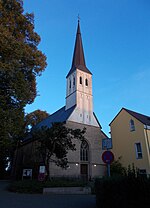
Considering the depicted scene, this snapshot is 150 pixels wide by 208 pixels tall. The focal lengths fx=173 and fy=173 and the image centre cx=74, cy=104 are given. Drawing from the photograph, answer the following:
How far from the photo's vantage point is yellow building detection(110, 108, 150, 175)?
20.9 meters

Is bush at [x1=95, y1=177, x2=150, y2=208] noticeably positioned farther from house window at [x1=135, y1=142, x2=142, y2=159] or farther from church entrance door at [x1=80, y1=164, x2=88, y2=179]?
church entrance door at [x1=80, y1=164, x2=88, y2=179]

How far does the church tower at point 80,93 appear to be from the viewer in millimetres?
27844

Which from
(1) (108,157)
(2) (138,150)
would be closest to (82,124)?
(2) (138,150)

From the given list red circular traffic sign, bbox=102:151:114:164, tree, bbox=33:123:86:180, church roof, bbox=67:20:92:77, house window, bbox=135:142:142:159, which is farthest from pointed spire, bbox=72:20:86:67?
red circular traffic sign, bbox=102:151:114:164

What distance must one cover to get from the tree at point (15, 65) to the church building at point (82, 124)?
1132cm

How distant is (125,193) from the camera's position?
4.93 m

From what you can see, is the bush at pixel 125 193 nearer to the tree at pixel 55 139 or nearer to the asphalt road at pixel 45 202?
the asphalt road at pixel 45 202

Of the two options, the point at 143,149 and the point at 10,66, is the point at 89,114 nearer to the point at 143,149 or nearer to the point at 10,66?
the point at 143,149

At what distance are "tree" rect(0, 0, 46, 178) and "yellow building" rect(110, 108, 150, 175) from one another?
47.2 feet

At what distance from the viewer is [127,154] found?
23.3 metres

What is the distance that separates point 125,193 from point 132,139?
19185 mm

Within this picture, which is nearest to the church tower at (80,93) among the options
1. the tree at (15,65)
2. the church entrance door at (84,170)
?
the church entrance door at (84,170)

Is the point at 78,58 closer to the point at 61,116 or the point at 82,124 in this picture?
the point at 61,116

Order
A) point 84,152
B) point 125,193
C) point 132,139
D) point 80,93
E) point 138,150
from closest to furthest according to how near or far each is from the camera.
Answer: point 125,193, point 138,150, point 132,139, point 84,152, point 80,93
